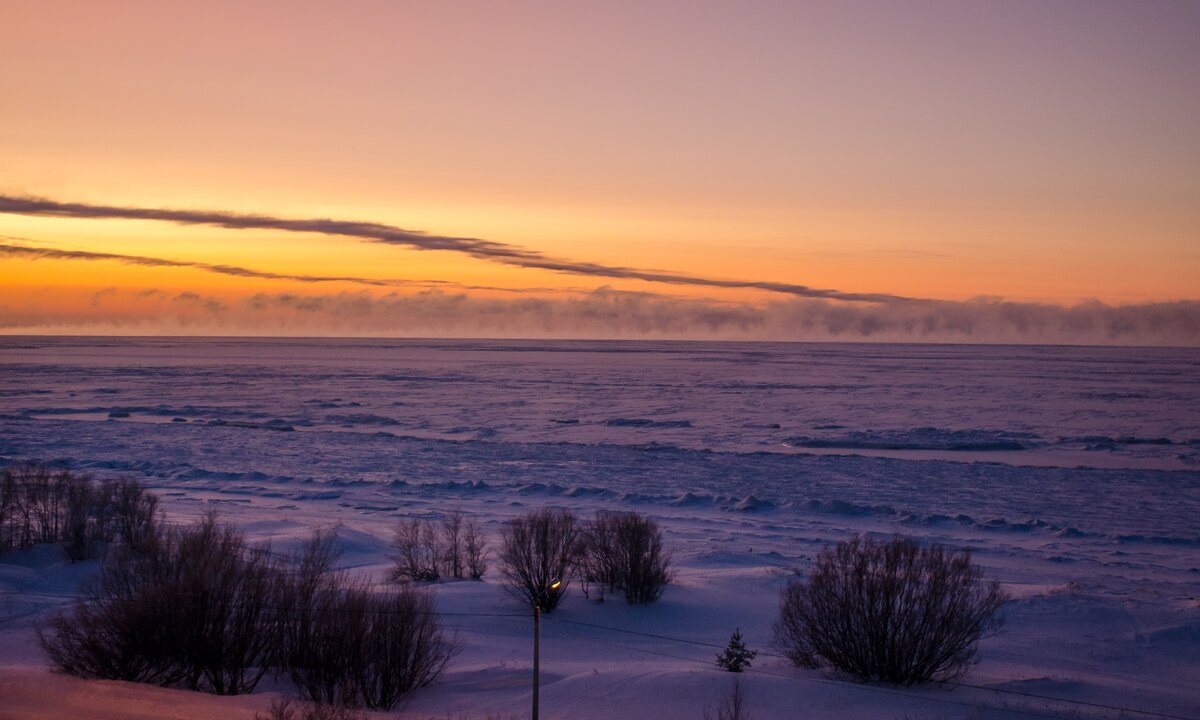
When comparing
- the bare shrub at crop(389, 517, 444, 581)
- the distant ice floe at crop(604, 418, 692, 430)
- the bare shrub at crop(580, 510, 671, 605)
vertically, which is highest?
the bare shrub at crop(580, 510, 671, 605)

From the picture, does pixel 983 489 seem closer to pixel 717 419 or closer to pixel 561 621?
pixel 561 621

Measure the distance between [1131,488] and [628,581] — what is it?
16.5 metres

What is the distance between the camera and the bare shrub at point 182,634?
9.39 metres

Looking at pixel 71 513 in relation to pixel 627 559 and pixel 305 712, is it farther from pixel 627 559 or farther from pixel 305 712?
pixel 305 712

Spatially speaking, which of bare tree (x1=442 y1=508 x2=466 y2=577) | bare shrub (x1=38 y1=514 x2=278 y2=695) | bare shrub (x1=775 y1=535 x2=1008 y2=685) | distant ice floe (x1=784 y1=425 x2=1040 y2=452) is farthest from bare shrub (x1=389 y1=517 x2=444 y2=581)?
distant ice floe (x1=784 y1=425 x2=1040 y2=452)

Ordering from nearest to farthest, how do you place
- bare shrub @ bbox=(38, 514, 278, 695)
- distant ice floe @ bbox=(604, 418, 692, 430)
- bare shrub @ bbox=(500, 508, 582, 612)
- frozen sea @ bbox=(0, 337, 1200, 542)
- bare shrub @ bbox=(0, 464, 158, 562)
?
bare shrub @ bbox=(38, 514, 278, 695) < bare shrub @ bbox=(500, 508, 582, 612) < bare shrub @ bbox=(0, 464, 158, 562) < frozen sea @ bbox=(0, 337, 1200, 542) < distant ice floe @ bbox=(604, 418, 692, 430)

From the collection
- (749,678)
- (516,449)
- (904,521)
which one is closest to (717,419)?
(516,449)

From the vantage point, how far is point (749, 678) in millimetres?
9695

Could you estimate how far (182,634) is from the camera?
9.52m

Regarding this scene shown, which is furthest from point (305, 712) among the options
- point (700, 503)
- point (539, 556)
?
point (700, 503)

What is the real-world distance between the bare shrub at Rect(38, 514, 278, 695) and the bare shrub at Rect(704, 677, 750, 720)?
4.52 m

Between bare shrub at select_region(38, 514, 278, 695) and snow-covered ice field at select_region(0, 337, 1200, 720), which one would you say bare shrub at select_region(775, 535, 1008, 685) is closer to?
snow-covered ice field at select_region(0, 337, 1200, 720)

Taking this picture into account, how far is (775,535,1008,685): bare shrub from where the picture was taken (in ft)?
33.0

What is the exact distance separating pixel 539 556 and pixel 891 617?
569 centimetres
